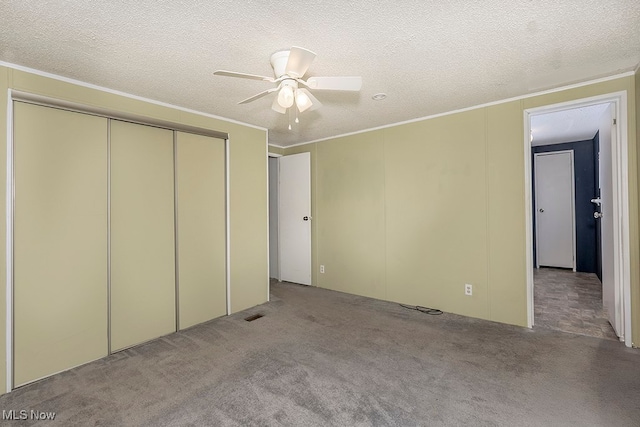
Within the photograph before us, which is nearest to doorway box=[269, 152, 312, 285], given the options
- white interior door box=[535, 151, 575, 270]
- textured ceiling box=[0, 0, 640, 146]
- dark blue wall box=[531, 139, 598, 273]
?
textured ceiling box=[0, 0, 640, 146]

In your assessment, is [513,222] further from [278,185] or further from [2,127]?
[2,127]

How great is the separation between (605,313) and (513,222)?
5.14 ft

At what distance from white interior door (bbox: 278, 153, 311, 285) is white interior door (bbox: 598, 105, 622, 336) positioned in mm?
3471

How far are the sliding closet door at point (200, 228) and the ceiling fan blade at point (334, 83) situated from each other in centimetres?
177

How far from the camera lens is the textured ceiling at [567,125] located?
3.75 m

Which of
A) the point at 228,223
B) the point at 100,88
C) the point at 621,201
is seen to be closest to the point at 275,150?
the point at 228,223

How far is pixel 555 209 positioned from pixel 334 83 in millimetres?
5740

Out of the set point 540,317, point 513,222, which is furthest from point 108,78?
point 540,317

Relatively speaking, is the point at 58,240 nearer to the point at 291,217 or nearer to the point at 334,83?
the point at 334,83

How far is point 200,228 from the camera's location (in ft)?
10.7

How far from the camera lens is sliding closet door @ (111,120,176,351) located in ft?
8.59

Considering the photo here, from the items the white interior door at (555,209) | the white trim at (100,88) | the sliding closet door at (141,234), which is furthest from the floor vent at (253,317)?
the white interior door at (555,209)

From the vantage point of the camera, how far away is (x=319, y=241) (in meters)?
4.64

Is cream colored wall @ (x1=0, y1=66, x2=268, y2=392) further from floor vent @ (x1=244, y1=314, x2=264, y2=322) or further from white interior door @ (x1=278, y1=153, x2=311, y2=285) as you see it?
white interior door @ (x1=278, y1=153, x2=311, y2=285)
